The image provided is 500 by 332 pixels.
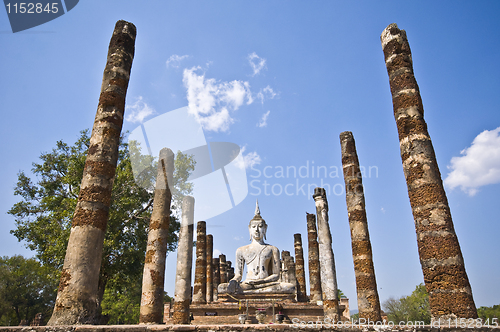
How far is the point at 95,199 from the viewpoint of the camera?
235 inches

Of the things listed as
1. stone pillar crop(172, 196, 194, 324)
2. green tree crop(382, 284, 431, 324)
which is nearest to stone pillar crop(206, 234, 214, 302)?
stone pillar crop(172, 196, 194, 324)

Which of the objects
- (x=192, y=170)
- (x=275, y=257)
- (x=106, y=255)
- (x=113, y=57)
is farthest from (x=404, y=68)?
(x=192, y=170)

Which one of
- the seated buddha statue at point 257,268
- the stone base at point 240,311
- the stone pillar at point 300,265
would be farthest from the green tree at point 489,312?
the stone base at point 240,311

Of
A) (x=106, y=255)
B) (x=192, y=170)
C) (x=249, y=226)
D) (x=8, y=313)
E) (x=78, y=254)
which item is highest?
(x=192, y=170)

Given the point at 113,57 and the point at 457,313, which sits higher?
the point at 113,57

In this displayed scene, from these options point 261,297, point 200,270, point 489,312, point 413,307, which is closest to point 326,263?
point 261,297

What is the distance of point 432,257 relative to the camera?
5875 mm

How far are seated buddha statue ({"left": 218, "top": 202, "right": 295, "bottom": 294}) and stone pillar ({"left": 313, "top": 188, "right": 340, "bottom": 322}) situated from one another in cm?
439

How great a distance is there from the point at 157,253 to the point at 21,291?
29.5m

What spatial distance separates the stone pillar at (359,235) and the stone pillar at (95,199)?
682cm

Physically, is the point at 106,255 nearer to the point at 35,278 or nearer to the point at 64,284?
the point at 64,284

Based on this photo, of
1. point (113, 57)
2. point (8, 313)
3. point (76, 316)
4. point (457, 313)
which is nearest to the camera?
point (76, 316)

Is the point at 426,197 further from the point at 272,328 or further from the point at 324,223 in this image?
the point at 324,223

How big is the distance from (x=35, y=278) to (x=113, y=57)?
32072mm
